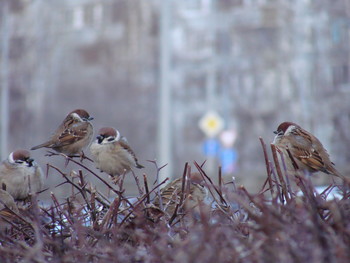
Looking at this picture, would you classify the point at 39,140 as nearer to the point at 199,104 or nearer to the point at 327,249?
the point at 199,104

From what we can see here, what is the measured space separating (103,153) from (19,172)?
26.5 inches

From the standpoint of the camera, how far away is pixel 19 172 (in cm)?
374

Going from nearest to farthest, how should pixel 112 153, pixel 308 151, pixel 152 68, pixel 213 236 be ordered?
pixel 213 236 → pixel 308 151 → pixel 112 153 → pixel 152 68

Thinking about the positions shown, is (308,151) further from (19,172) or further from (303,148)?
(19,172)

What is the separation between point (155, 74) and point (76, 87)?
2447 millimetres

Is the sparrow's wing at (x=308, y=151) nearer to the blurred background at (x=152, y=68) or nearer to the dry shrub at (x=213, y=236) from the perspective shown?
the dry shrub at (x=213, y=236)

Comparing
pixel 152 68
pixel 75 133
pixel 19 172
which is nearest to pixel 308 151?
pixel 75 133

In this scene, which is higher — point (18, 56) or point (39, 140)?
point (18, 56)

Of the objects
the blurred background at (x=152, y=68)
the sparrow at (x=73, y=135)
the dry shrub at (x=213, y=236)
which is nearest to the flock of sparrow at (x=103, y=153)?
the sparrow at (x=73, y=135)

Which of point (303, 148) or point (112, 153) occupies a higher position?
point (303, 148)

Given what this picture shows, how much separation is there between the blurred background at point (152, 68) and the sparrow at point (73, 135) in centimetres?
1445

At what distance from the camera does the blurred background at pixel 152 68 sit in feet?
62.6

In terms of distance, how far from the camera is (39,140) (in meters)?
20.6

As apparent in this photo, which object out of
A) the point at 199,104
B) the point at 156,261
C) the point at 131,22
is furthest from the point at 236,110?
the point at 156,261
